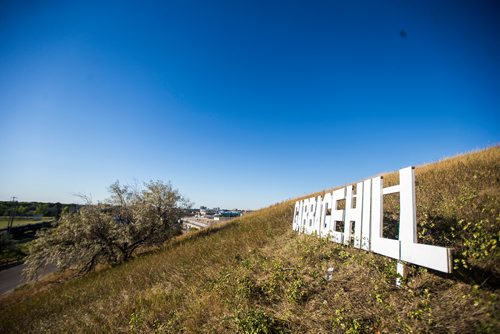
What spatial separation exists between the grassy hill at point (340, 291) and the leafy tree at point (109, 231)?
8379 millimetres

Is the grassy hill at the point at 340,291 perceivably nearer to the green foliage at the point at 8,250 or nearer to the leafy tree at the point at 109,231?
the leafy tree at the point at 109,231

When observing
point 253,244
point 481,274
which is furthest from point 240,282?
point 481,274

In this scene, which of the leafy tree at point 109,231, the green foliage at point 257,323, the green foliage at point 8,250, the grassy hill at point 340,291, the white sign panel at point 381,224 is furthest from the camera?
the green foliage at point 8,250

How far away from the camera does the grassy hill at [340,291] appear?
7.34ft

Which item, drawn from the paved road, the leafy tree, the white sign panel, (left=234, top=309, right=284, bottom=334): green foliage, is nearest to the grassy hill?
(left=234, top=309, right=284, bottom=334): green foliage

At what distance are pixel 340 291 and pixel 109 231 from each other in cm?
1664

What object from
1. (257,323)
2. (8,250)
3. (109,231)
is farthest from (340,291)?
(8,250)

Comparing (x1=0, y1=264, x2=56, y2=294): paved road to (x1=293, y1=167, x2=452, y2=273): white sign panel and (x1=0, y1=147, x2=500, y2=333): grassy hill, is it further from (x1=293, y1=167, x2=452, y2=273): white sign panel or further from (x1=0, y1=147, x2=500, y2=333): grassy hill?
(x1=293, y1=167, x2=452, y2=273): white sign panel

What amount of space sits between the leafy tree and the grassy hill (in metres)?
8.38

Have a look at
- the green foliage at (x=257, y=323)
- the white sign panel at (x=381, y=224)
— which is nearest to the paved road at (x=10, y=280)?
the green foliage at (x=257, y=323)

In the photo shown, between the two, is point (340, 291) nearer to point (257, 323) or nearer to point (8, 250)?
point (257, 323)

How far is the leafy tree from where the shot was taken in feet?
44.9

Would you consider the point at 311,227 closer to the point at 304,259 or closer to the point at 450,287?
the point at 304,259

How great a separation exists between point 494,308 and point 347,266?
65.9 inches
